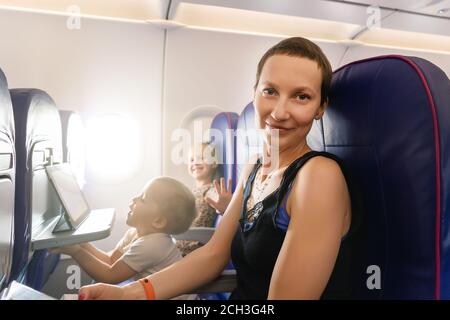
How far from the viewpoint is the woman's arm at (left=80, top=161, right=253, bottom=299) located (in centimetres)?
84

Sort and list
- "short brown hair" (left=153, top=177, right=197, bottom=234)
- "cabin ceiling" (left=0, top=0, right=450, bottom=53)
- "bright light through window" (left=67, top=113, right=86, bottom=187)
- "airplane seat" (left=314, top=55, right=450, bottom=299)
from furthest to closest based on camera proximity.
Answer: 1. "cabin ceiling" (left=0, top=0, right=450, bottom=53)
2. "bright light through window" (left=67, top=113, right=86, bottom=187)
3. "short brown hair" (left=153, top=177, right=197, bottom=234)
4. "airplane seat" (left=314, top=55, right=450, bottom=299)

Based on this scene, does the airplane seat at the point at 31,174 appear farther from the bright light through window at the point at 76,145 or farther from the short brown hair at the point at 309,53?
the short brown hair at the point at 309,53

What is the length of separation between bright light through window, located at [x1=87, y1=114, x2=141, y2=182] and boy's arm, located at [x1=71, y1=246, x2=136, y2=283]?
1.07m

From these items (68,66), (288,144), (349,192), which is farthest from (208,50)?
(349,192)

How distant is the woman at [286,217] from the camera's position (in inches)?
26.1

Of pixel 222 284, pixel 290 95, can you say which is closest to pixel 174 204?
pixel 222 284

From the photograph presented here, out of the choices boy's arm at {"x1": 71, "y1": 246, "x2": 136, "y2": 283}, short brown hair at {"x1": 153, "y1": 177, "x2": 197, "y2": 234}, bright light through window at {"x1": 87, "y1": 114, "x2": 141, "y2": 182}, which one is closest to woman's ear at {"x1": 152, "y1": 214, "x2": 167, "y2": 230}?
short brown hair at {"x1": 153, "y1": 177, "x2": 197, "y2": 234}

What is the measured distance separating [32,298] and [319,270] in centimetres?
60

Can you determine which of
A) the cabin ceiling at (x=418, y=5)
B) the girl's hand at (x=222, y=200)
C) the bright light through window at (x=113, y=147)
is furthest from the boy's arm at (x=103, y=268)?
the cabin ceiling at (x=418, y=5)

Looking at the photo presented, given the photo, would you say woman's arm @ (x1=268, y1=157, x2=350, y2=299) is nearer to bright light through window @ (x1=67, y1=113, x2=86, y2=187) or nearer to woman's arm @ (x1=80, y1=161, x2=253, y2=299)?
woman's arm @ (x1=80, y1=161, x2=253, y2=299)

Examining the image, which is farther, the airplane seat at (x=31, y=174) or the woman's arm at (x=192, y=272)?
the airplane seat at (x=31, y=174)

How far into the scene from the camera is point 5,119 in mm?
823

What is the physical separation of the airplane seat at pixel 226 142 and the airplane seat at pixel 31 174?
0.93 m

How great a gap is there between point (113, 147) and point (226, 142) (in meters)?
0.94
